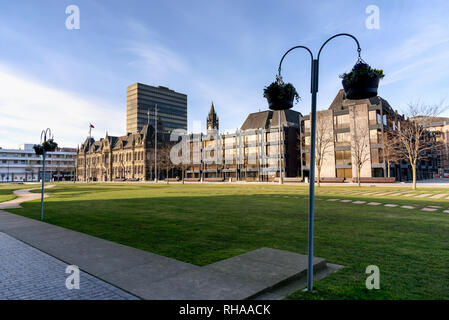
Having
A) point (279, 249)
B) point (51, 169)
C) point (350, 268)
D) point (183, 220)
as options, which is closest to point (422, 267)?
point (350, 268)

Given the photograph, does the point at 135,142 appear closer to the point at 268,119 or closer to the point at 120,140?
the point at 120,140

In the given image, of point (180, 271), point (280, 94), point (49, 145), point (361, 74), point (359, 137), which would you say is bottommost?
point (180, 271)

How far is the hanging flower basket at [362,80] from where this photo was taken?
4.64 m

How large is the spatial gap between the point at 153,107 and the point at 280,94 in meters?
153

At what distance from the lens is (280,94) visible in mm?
5418

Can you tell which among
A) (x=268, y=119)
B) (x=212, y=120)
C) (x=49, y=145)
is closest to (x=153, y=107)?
(x=212, y=120)

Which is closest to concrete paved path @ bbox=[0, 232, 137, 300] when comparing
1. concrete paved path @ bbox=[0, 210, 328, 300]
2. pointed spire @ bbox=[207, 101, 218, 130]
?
concrete paved path @ bbox=[0, 210, 328, 300]

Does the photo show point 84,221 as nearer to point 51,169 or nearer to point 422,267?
point 422,267

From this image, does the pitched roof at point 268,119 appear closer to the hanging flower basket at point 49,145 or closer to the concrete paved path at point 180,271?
the hanging flower basket at point 49,145

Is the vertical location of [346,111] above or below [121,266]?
above

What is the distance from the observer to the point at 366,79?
4672 mm

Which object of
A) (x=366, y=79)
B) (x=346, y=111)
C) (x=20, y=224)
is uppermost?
(x=346, y=111)

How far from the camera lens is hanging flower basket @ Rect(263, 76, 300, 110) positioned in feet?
17.8
